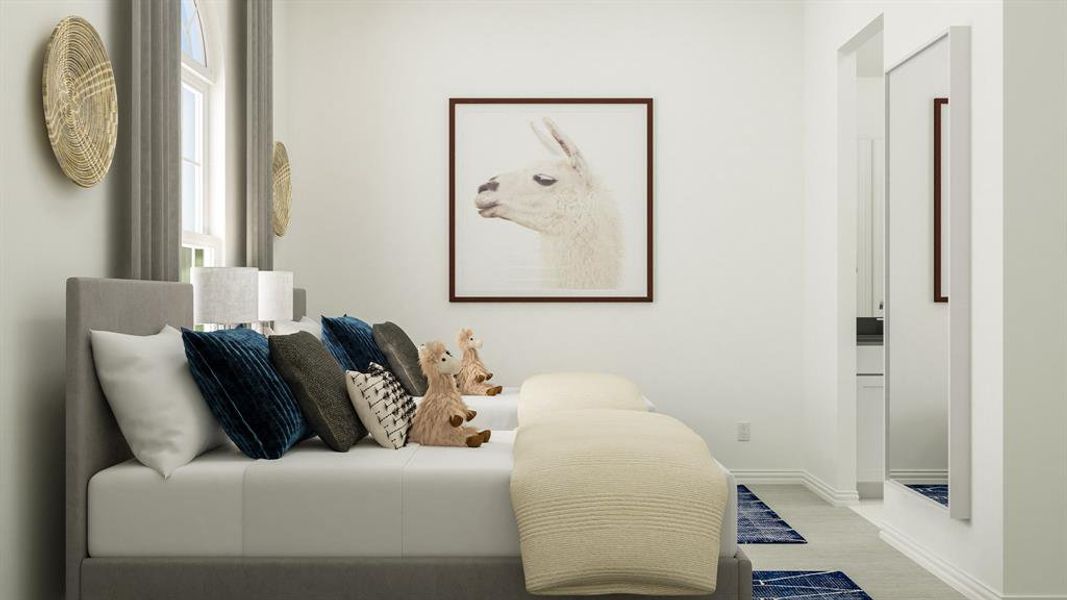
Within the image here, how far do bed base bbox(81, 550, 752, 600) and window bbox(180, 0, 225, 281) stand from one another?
1.73 metres

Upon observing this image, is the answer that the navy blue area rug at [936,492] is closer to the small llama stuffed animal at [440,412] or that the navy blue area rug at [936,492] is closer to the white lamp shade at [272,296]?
the small llama stuffed animal at [440,412]

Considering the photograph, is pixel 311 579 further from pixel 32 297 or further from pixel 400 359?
pixel 400 359

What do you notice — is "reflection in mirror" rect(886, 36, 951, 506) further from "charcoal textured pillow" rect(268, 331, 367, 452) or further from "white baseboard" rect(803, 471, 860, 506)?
"charcoal textured pillow" rect(268, 331, 367, 452)

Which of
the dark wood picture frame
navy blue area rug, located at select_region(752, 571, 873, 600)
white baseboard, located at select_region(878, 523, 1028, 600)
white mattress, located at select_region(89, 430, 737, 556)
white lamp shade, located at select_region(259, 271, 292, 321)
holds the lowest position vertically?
navy blue area rug, located at select_region(752, 571, 873, 600)

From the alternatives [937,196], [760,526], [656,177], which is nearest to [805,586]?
[760,526]

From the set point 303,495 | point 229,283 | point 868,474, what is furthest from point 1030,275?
point 229,283

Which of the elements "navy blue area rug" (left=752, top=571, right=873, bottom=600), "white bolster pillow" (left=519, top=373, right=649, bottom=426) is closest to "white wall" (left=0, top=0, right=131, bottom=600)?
"white bolster pillow" (left=519, top=373, right=649, bottom=426)

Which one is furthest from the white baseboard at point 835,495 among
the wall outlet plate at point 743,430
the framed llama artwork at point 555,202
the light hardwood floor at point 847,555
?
the framed llama artwork at point 555,202

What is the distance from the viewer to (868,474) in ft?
15.3

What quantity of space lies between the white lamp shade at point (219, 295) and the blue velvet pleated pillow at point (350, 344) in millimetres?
519

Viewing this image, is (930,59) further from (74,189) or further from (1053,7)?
(74,189)

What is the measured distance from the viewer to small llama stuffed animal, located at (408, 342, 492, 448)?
2.77m

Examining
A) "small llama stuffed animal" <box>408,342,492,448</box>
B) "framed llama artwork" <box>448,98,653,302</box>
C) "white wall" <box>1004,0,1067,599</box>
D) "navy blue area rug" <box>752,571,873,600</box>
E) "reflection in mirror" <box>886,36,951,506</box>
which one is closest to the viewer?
"small llama stuffed animal" <box>408,342,492,448</box>

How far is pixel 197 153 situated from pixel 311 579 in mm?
2346
